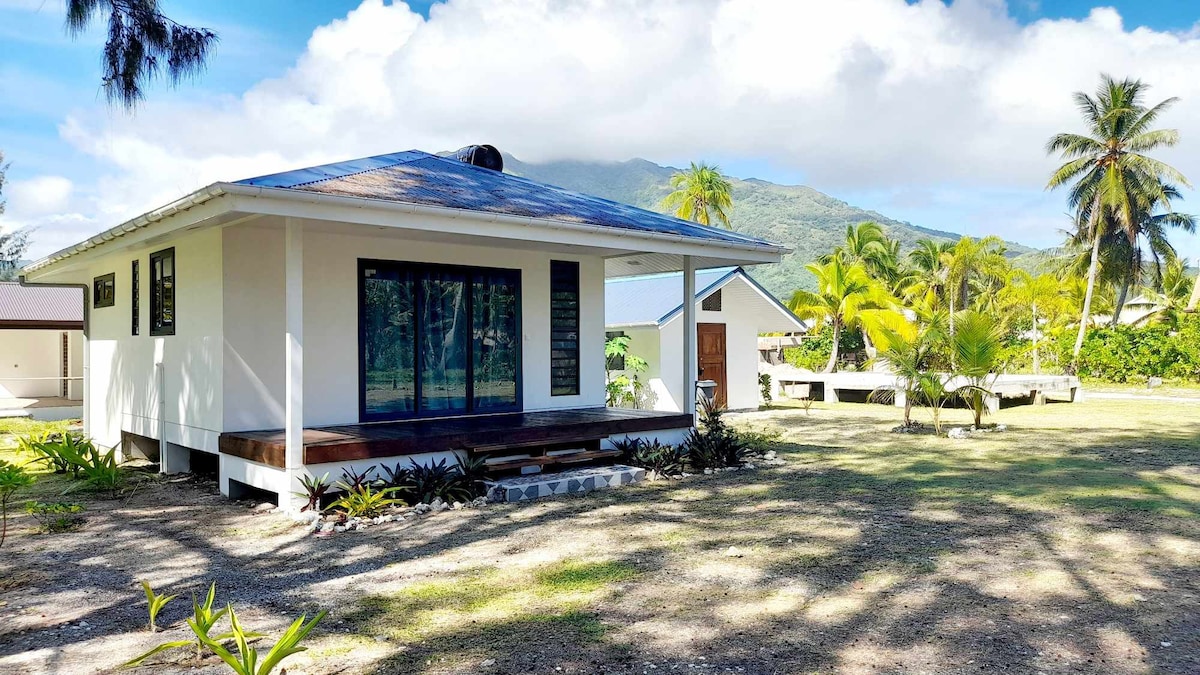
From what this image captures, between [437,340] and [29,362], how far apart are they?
1941cm

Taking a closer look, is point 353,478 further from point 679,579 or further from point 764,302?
point 764,302

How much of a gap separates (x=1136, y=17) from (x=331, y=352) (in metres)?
18.9

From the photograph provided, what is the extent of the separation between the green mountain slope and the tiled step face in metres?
60.3

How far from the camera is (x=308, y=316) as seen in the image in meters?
8.55

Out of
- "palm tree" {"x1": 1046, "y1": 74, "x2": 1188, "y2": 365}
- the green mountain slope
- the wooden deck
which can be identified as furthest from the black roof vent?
the green mountain slope

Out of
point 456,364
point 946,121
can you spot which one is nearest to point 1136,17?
point 456,364

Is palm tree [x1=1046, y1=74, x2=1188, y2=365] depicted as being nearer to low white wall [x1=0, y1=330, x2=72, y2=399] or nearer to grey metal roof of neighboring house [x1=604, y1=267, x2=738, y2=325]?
grey metal roof of neighboring house [x1=604, y1=267, x2=738, y2=325]

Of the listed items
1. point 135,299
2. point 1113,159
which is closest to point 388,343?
point 135,299

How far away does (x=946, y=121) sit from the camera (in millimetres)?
53375

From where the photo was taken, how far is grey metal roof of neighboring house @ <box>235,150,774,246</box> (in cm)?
723

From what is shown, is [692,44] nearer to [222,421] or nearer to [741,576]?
[222,421]

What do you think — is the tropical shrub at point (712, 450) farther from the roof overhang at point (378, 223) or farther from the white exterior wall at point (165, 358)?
the white exterior wall at point (165, 358)

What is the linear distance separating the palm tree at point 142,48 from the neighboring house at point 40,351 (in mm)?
16038

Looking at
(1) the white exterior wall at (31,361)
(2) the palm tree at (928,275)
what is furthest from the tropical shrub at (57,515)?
(2) the palm tree at (928,275)
